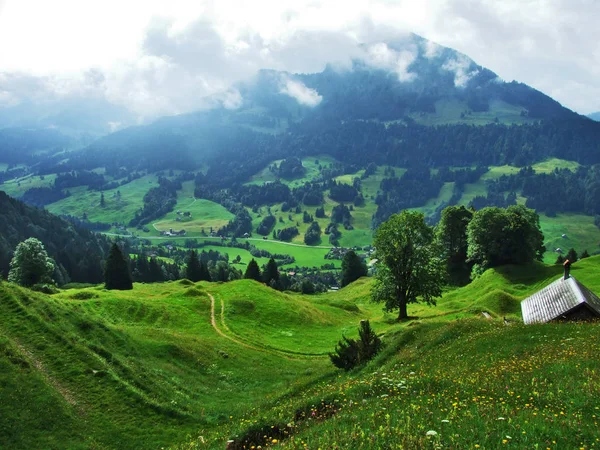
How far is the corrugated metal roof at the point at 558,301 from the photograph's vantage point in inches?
1367

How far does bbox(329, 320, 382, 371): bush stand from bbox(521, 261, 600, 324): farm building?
14.2m

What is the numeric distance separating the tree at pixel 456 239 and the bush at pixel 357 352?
90457 millimetres

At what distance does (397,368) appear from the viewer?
29.2 metres

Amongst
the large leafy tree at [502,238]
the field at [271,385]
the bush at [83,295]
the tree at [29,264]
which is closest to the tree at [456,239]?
the large leafy tree at [502,238]

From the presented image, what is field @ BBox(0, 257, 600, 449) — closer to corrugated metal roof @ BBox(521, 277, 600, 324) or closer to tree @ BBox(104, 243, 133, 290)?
corrugated metal roof @ BBox(521, 277, 600, 324)

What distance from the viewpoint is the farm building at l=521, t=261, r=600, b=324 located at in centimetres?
3400

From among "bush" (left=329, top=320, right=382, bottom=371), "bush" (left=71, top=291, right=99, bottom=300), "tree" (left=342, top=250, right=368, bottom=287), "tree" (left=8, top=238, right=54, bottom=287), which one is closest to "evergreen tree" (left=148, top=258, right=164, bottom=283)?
"tree" (left=342, top=250, right=368, bottom=287)

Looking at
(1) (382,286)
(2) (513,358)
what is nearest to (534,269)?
(1) (382,286)

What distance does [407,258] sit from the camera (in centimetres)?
6806

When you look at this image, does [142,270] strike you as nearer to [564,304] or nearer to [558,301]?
[558,301]

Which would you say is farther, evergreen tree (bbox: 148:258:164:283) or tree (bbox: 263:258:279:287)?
evergreen tree (bbox: 148:258:164:283)

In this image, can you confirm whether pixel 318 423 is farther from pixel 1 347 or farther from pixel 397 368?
pixel 1 347

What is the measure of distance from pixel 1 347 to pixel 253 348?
3088 cm

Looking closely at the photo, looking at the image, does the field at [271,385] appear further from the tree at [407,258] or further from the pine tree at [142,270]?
the pine tree at [142,270]
